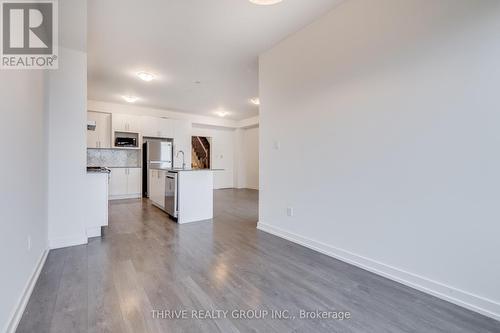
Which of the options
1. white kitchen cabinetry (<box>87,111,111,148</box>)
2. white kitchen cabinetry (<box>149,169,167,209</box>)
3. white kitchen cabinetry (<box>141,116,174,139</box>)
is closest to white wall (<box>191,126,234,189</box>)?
white kitchen cabinetry (<box>141,116,174,139</box>)

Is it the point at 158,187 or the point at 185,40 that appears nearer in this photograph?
the point at 185,40

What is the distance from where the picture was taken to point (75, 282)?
204 centimetres

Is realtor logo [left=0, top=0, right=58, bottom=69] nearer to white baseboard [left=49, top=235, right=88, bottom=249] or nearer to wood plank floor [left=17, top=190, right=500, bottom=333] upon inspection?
wood plank floor [left=17, top=190, right=500, bottom=333]

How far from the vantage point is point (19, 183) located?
168 centimetres

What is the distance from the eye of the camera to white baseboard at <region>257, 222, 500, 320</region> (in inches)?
65.4

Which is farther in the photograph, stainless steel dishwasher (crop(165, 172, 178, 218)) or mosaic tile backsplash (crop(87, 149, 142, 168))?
mosaic tile backsplash (crop(87, 149, 142, 168))

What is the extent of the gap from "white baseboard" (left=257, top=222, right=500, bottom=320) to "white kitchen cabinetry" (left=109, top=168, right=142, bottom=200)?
5.52 meters

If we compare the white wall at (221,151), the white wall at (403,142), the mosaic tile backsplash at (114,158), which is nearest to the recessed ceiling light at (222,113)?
the white wall at (221,151)

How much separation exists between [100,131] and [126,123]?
683 millimetres

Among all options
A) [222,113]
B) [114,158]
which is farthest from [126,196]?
[222,113]

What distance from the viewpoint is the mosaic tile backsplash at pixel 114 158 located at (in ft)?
21.5

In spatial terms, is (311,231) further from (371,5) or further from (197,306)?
(371,5)

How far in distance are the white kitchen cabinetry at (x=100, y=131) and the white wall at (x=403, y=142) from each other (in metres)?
5.51

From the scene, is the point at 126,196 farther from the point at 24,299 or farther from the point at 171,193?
the point at 24,299
